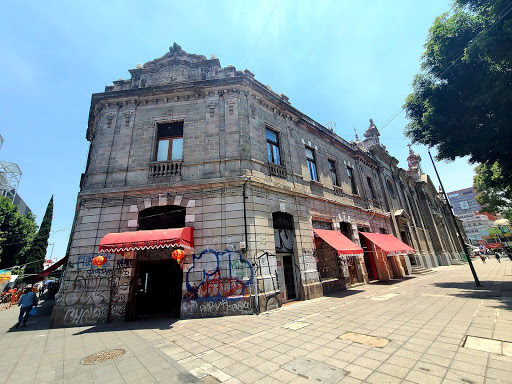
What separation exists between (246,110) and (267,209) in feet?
17.4

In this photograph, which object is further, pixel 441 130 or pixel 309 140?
pixel 309 140

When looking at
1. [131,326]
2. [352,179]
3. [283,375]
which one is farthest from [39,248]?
[352,179]

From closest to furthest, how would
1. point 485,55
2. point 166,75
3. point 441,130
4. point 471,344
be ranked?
1. point 471,344
2. point 485,55
3. point 441,130
4. point 166,75

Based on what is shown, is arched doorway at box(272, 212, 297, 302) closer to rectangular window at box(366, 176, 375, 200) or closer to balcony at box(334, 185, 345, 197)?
balcony at box(334, 185, 345, 197)

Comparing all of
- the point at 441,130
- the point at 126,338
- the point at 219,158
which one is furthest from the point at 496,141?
the point at 126,338

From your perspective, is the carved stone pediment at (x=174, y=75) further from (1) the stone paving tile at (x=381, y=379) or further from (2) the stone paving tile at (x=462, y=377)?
(2) the stone paving tile at (x=462, y=377)

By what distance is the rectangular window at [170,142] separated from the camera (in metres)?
10.7

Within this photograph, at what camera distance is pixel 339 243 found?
11.5 metres

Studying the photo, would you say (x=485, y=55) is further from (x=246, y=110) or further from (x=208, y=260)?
(x=208, y=260)

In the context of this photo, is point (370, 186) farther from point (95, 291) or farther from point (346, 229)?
point (95, 291)

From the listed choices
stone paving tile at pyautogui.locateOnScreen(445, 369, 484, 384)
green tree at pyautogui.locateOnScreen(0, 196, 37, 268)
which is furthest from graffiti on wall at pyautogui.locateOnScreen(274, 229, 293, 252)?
green tree at pyautogui.locateOnScreen(0, 196, 37, 268)

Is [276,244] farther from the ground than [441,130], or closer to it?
closer to it

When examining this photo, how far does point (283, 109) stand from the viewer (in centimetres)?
1322

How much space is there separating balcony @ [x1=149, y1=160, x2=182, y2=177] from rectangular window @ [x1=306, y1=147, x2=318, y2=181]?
26.4 ft
